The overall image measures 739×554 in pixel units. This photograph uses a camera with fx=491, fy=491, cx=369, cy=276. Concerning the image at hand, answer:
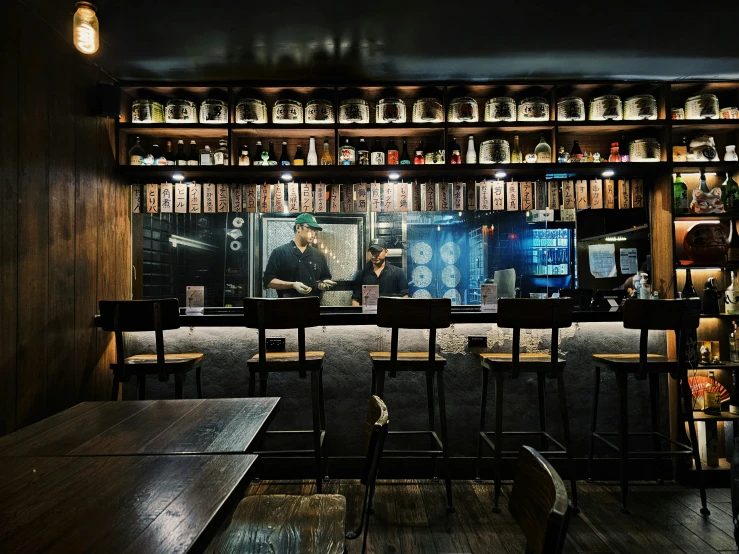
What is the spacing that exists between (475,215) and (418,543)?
3502 millimetres

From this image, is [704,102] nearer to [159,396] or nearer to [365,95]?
[365,95]

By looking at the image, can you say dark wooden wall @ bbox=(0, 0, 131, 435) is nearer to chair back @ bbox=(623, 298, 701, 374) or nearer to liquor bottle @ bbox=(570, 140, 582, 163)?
chair back @ bbox=(623, 298, 701, 374)

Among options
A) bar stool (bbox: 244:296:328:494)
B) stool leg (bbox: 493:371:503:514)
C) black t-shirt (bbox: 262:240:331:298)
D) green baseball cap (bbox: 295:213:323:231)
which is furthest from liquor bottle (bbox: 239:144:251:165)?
stool leg (bbox: 493:371:503:514)

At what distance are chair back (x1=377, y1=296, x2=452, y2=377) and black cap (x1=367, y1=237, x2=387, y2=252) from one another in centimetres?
203

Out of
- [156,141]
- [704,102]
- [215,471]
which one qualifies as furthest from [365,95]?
[215,471]

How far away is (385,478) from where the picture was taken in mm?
3449

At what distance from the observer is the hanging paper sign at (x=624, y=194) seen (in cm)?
382

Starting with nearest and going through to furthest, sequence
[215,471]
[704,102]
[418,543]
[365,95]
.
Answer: [215,471] → [418,543] → [704,102] → [365,95]

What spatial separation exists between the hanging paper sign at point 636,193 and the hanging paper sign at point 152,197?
147 inches

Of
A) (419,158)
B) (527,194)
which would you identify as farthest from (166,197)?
(527,194)

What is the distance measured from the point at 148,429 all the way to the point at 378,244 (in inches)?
149

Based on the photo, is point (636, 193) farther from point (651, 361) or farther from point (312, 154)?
point (312, 154)

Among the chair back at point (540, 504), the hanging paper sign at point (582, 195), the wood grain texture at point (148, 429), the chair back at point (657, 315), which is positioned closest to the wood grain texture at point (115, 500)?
the wood grain texture at point (148, 429)

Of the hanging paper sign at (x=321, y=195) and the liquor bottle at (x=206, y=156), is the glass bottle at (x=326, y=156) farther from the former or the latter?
the liquor bottle at (x=206, y=156)
